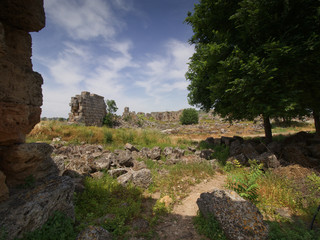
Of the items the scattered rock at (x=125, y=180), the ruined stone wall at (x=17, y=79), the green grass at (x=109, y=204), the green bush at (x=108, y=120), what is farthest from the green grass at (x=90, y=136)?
the green bush at (x=108, y=120)

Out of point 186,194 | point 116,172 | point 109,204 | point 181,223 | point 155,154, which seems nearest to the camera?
point 181,223

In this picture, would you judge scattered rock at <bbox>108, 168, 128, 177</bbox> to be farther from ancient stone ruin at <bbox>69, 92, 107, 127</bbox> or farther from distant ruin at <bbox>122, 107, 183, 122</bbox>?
distant ruin at <bbox>122, 107, 183, 122</bbox>

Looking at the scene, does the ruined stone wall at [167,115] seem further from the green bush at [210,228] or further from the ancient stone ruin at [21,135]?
the ancient stone ruin at [21,135]

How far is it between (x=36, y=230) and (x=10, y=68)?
7.61 feet

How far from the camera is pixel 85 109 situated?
17328 mm

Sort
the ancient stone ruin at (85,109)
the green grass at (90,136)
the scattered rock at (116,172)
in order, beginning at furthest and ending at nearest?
the ancient stone ruin at (85,109), the green grass at (90,136), the scattered rock at (116,172)

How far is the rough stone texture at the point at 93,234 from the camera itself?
203 centimetres

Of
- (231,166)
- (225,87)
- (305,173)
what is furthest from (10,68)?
(305,173)

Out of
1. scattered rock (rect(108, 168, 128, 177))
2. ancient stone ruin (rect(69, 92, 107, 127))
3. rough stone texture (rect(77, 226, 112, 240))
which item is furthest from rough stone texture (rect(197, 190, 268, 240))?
ancient stone ruin (rect(69, 92, 107, 127))

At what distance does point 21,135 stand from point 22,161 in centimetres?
43

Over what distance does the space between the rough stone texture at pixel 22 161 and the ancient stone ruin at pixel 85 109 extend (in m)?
16.0

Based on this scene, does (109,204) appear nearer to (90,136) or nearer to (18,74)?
(18,74)

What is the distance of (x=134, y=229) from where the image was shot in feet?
8.52

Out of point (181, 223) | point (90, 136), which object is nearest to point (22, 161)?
→ point (181, 223)
